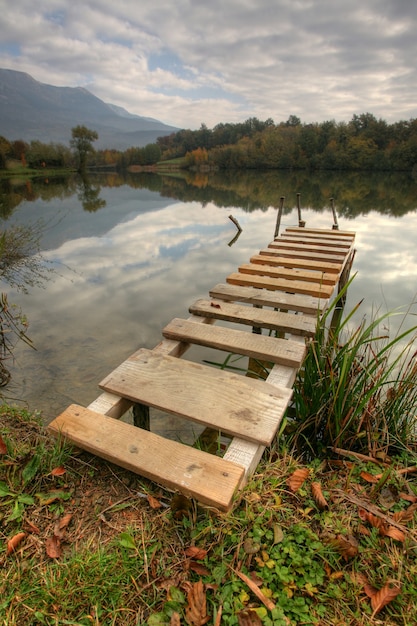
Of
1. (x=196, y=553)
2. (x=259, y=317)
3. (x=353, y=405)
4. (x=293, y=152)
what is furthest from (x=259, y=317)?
(x=293, y=152)

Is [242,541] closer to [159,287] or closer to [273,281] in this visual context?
[273,281]

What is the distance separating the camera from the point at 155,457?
192 centimetres

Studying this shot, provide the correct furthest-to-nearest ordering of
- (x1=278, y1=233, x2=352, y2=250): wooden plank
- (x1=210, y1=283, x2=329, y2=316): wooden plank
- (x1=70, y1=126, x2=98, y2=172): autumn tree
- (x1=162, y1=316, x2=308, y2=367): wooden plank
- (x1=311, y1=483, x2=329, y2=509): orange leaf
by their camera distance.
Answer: (x1=70, y1=126, x2=98, y2=172): autumn tree, (x1=278, y1=233, x2=352, y2=250): wooden plank, (x1=210, y1=283, x2=329, y2=316): wooden plank, (x1=162, y1=316, x2=308, y2=367): wooden plank, (x1=311, y1=483, x2=329, y2=509): orange leaf

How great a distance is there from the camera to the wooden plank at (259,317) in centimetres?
343

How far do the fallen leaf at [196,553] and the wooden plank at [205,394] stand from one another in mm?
658

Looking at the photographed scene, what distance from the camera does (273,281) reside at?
5.04 m

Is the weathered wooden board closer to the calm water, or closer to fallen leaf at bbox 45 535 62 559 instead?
the calm water

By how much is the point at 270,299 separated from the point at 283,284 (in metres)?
0.79

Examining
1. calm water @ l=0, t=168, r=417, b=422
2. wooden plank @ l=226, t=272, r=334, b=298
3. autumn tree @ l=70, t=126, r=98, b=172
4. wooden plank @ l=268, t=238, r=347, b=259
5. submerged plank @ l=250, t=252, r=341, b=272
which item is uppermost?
autumn tree @ l=70, t=126, r=98, b=172

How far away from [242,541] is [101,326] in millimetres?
4991

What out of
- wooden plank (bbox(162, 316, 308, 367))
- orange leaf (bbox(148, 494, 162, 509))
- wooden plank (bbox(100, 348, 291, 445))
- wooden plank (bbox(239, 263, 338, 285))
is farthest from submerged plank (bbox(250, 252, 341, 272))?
orange leaf (bbox(148, 494, 162, 509))

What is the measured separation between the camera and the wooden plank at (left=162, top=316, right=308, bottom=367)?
9.46 ft

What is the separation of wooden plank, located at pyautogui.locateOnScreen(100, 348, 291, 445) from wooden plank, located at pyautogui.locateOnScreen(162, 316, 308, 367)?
40 cm

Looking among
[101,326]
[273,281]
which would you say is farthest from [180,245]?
[273,281]
